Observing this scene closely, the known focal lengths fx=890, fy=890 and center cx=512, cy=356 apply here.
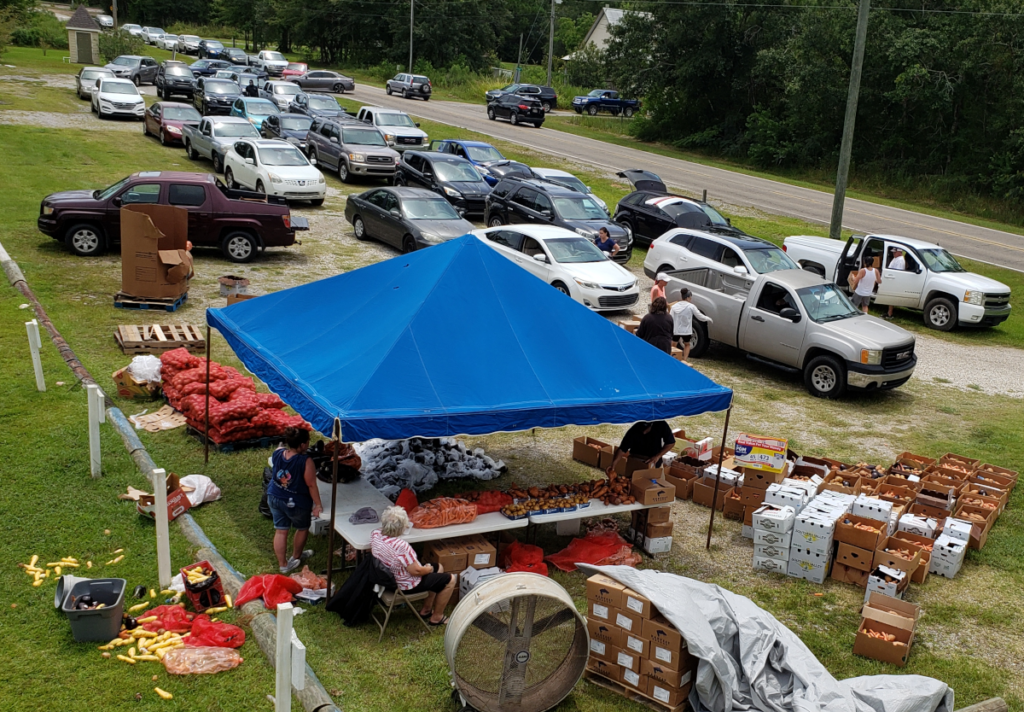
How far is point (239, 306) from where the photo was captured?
10.6m

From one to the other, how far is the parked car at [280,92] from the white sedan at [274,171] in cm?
1591

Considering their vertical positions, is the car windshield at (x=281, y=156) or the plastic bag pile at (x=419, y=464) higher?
the car windshield at (x=281, y=156)

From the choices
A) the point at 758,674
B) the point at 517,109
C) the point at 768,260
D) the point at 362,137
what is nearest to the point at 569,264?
the point at 768,260

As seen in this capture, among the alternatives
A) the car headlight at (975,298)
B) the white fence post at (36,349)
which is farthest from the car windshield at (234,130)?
the car headlight at (975,298)

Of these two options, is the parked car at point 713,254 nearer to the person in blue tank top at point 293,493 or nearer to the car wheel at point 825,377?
the car wheel at point 825,377

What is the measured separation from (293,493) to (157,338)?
22.2 feet

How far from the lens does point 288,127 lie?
32812mm

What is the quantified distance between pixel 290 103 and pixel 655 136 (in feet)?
82.5

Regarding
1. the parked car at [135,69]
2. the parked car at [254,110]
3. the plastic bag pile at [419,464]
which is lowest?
the plastic bag pile at [419,464]

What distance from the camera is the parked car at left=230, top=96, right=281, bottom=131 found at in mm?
34409

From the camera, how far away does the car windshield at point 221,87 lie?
39.5 metres

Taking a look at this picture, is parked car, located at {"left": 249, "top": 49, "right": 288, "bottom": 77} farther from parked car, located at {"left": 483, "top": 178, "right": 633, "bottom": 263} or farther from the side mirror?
the side mirror

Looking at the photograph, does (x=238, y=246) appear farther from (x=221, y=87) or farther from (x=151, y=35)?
(x=151, y=35)

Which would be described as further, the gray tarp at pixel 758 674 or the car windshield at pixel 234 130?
the car windshield at pixel 234 130
